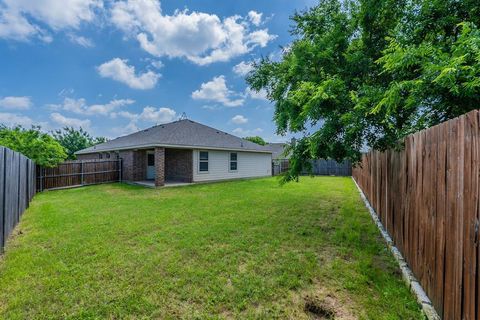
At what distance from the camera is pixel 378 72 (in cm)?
499

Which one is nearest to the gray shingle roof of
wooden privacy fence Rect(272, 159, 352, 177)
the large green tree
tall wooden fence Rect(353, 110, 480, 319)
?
wooden privacy fence Rect(272, 159, 352, 177)

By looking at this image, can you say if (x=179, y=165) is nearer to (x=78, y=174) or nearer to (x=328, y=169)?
(x=78, y=174)

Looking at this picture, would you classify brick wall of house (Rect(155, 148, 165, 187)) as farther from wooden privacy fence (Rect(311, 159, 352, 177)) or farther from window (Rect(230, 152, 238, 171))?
wooden privacy fence (Rect(311, 159, 352, 177))

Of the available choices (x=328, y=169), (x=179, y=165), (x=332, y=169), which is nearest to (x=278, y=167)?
(x=328, y=169)

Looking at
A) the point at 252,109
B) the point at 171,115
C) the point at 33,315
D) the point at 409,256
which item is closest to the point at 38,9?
the point at 33,315

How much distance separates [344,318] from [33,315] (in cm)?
326

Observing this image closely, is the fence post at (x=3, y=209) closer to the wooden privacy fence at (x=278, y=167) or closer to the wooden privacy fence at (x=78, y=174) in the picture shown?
the wooden privacy fence at (x=78, y=174)

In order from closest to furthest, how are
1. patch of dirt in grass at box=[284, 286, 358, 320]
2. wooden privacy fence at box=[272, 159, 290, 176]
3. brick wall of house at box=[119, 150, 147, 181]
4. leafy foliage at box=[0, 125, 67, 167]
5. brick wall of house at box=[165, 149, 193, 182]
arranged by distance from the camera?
1. patch of dirt in grass at box=[284, 286, 358, 320]
2. leafy foliage at box=[0, 125, 67, 167]
3. brick wall of house at box=[165, 149, 193, 182]
4. brick wall of house at box=[119, 150, 147, 181]
5. wooden privacy fence at box=[272, 159, 290, 176]

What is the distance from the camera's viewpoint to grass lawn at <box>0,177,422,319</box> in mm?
2705

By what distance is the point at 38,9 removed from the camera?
29.1 ft

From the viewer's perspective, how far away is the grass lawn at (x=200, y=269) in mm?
2705

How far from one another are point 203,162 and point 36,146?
841 cm

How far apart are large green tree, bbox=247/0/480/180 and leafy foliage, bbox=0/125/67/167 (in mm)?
12183

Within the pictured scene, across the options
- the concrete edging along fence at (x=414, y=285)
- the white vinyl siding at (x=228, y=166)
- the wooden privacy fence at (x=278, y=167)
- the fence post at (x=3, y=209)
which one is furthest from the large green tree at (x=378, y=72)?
the wooden privacy fence at (x=278, y=167)
